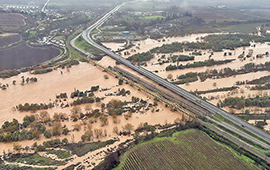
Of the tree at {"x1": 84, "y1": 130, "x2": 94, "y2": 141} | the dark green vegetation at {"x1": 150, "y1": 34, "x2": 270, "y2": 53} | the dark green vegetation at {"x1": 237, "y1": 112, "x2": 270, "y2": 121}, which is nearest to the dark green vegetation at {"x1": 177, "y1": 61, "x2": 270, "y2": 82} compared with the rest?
the dark green vegetation at {"x1": 150, "y1": 34, "x2": 270, "y2": 53}

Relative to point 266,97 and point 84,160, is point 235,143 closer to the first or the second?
point 266,97

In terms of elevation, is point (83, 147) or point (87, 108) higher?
point (87, 108)

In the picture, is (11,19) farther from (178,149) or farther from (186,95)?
(178,149)

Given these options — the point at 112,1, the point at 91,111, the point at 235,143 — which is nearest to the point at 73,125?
the point at 91,111

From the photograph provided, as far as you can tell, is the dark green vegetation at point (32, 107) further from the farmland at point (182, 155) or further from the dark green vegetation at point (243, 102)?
the dark green vegetation at point (243, 102)

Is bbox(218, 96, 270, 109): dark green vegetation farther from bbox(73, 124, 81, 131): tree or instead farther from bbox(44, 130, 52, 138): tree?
bbox(44, 130, 52, 138): tree

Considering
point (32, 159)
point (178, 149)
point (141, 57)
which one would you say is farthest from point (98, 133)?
point (141, 57)
